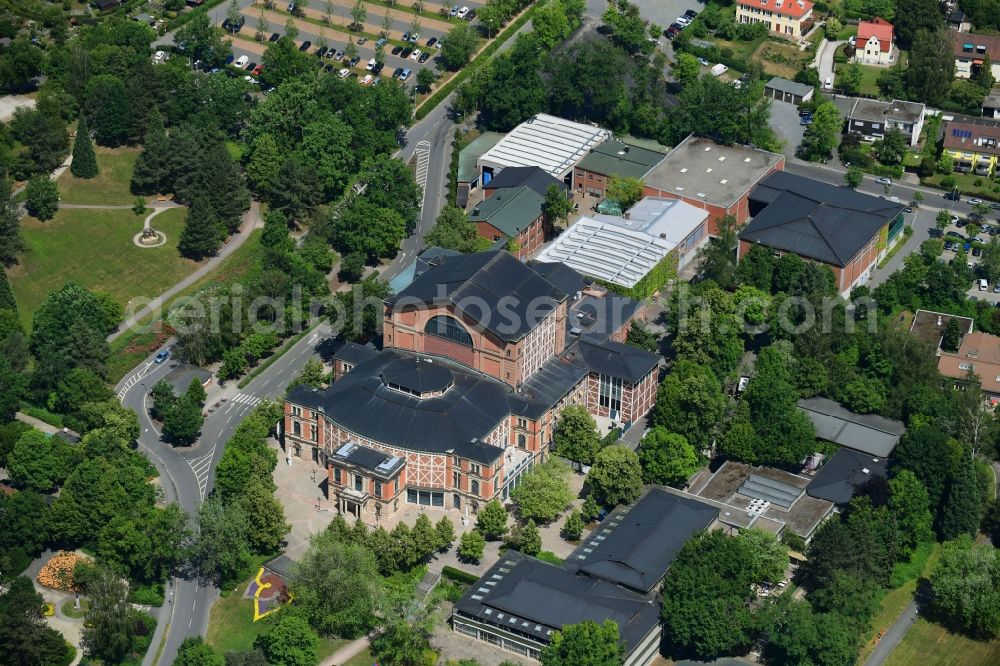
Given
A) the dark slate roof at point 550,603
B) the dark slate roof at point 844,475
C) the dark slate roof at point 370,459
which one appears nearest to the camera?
the dark slate roof at point 550,603

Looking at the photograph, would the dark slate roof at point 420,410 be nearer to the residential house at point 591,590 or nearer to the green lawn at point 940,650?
the residential house at point 591,590

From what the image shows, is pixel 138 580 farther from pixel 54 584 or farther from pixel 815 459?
pixel 815 459

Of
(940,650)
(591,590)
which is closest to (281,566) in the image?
(591,590)

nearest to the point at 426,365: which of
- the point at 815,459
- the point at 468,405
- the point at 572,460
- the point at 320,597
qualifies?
the point at 468,405

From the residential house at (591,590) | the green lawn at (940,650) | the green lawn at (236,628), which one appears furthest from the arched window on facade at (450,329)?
the green lawn at (940,650)

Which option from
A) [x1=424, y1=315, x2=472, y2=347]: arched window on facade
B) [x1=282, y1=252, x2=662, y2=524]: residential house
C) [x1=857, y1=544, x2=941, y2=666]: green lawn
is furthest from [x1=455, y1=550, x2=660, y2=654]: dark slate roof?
[x1=424, y1=315, x2=472, y2=347]: arched window on facade

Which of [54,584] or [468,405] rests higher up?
[468,405]
